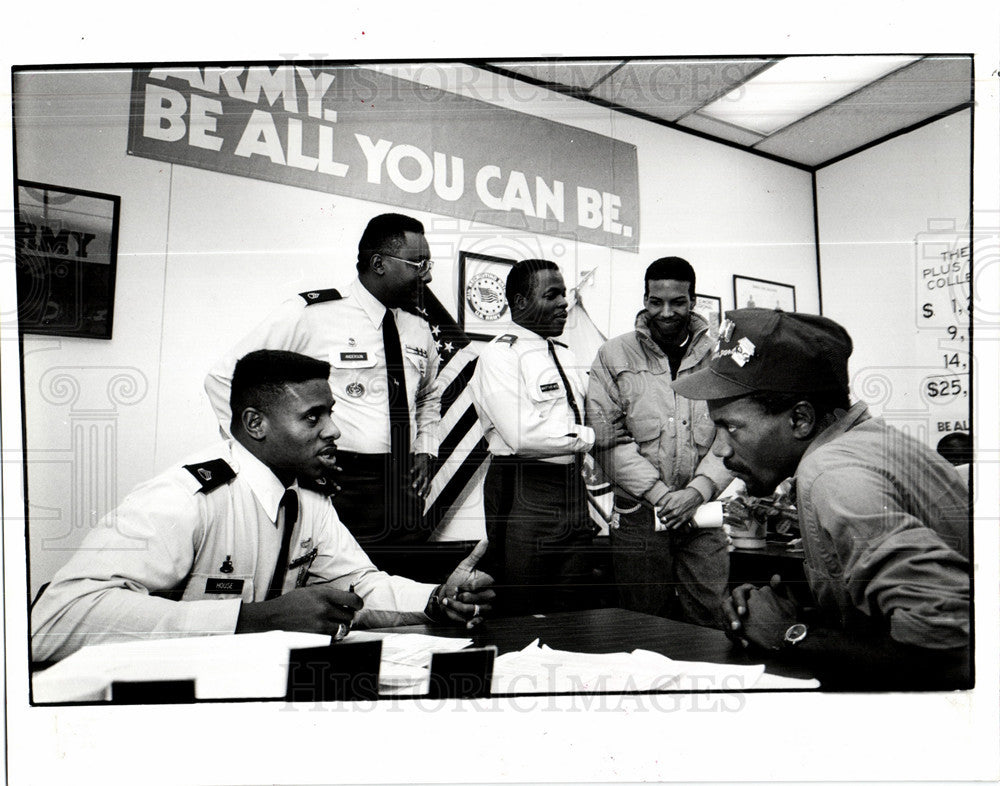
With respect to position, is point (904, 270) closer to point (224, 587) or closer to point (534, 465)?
point (534, 465)

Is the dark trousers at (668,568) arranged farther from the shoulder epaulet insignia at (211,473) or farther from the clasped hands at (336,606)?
the shoulder epaulet insignia at (211,473)

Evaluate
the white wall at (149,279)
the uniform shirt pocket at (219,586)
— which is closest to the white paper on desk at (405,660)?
the uniform shirt pocket at (219,586)

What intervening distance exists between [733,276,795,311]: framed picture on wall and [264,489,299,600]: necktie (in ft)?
3.97

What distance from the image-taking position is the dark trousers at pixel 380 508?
1821 mm

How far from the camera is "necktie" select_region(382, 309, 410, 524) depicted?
5.99ft

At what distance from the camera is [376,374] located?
1.84 meters

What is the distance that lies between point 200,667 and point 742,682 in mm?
1319

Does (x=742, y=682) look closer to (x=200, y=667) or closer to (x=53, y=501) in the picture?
(x=200, y=667)

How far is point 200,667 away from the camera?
1.79 m

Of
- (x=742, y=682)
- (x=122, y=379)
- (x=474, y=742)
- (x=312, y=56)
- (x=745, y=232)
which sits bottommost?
(x=474, y=742)

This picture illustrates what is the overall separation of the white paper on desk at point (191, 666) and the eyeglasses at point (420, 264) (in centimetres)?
93

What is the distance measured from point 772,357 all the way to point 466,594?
3.15ft

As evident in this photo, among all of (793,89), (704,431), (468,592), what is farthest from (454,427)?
(793,89)
